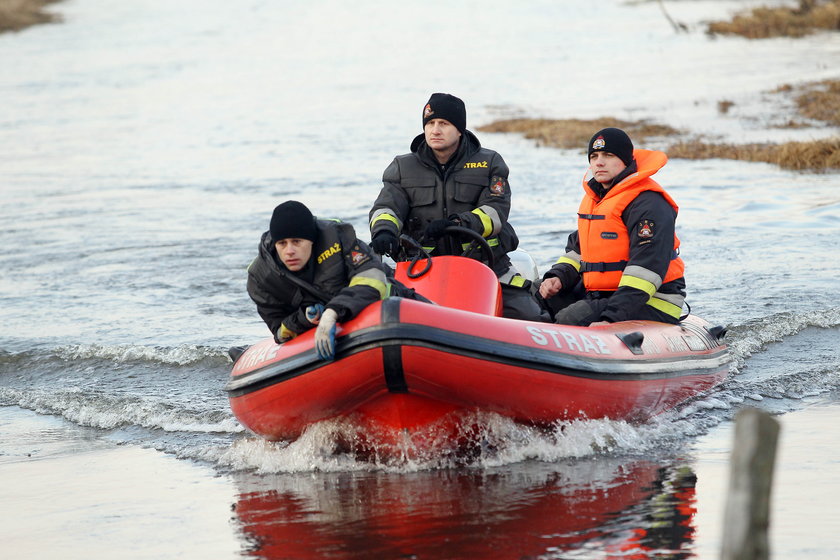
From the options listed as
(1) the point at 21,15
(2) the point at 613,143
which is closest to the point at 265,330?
(2) the point at 613,143

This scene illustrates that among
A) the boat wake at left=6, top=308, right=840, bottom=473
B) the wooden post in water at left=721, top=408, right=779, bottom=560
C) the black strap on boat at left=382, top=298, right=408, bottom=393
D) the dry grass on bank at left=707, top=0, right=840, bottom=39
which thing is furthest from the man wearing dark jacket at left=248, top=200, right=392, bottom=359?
the dry grass on bank at left=707, top=0, right=840, bottom=39

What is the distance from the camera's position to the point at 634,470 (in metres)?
5.31

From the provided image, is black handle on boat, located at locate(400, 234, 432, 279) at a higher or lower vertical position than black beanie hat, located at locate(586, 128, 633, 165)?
lower

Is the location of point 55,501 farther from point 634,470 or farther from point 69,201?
point 69,201

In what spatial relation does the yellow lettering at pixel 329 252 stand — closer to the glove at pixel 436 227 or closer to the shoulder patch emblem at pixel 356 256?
the shoulder patch emblem at pixel 356 256

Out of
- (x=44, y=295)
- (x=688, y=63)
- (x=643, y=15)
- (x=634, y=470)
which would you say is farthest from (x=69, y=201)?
(x=643, y=15)

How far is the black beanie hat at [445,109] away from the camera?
6.45 m

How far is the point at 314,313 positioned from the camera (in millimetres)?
Answer: 5344

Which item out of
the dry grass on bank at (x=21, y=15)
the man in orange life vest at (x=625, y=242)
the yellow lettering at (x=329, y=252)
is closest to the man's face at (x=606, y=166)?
the man in orange life vest at (x=625, y=242)

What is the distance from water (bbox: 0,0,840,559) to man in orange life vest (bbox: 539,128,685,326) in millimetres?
655

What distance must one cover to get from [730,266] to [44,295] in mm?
6092

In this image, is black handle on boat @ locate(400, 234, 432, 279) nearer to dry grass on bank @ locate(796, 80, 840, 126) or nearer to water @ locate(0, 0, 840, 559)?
water @ locate(0, 0, 840, 559)

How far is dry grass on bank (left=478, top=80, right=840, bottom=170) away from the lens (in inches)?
593

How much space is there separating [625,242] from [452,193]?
1.00 m
